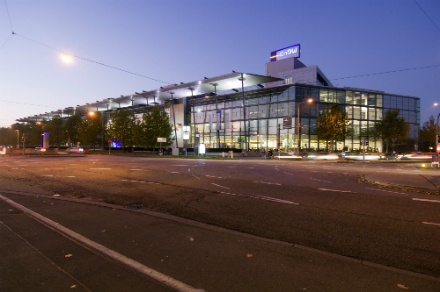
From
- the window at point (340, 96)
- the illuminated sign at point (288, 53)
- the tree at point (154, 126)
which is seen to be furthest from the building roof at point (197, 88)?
the illuminated sign at point (288, 53)

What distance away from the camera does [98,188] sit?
10867 mm

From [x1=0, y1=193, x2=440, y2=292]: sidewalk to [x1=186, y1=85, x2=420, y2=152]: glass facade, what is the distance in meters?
43.6

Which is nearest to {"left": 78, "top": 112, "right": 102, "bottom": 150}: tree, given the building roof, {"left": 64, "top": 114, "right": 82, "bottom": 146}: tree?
the building roof

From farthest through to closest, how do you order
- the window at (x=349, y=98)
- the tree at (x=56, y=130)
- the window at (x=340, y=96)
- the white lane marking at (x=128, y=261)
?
the tree at (x=56, y=130), the window at (x=349, y=98), the window at (x=340, y=96), the white lane marking at (x=128, y=261)

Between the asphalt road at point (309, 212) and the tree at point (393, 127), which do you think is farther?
the tree at point (393, 127)

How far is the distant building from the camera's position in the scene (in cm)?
5238

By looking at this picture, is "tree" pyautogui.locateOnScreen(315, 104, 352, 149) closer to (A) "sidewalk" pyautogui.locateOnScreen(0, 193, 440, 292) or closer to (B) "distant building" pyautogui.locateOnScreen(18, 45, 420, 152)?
(B) "distant building" pyautogui.locateOnScreen(18, 45, 420, 152)

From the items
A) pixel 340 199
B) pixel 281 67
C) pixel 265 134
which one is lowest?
pixel 340 199

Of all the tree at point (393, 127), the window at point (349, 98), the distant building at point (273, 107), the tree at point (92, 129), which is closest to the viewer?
the tree at point (393, 127)

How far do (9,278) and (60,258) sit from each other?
0.69m

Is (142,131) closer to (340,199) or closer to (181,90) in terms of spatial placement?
(181,90)

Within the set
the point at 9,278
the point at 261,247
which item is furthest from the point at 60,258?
the point at 261,247

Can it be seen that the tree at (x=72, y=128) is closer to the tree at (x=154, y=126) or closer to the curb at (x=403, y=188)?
the tree at (x=154, y=126)

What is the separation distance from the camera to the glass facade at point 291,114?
5244 cm
